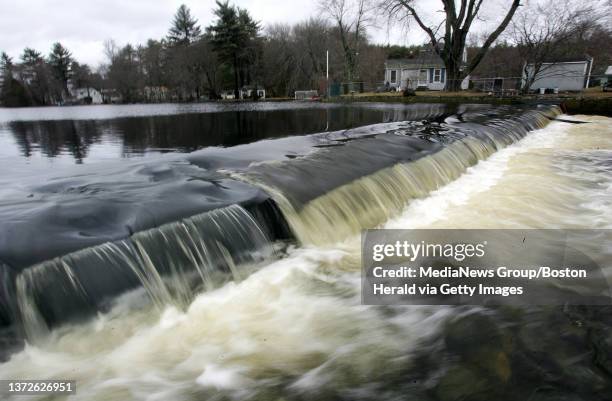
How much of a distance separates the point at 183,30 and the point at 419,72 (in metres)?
39.2

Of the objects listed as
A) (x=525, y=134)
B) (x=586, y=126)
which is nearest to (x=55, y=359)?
(x=525, y=134)

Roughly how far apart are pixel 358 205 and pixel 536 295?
86.9 inches

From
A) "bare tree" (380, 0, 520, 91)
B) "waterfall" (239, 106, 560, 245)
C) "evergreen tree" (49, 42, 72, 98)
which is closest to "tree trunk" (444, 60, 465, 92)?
"bare tree" (380, 0, 520, 91)

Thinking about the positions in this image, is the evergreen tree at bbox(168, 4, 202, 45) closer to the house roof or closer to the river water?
the house roof

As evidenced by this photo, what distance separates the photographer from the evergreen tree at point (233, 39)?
45250mm

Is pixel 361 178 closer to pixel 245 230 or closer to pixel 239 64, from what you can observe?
pixel 245 230

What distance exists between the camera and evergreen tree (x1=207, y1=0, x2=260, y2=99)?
148ft

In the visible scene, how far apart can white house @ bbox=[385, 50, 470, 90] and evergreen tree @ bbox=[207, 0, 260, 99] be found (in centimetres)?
1791

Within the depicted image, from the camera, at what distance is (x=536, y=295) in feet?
10.4

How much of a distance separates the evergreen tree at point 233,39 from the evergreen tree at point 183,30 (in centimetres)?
1639

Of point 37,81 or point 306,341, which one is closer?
point 306,341

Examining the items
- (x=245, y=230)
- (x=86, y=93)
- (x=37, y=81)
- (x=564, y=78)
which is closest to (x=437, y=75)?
(x=564, y=78)

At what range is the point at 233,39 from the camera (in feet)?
151

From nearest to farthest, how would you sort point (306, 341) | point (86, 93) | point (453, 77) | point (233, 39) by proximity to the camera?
point (306, 341), point (453, 77), point (233, 39), point (86, 93)
